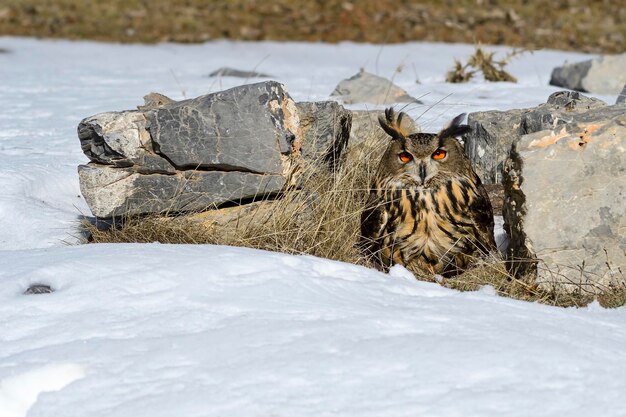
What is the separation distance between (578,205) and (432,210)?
70 cm

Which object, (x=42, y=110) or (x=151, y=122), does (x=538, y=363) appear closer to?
(x=151, y=122)

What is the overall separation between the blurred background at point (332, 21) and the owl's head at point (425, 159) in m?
8.02

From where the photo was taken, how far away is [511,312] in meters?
3.46

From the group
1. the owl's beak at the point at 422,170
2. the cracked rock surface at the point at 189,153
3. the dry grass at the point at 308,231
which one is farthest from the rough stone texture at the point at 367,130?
the cracked rock surface at the point at 189,153

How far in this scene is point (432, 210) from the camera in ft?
15.0

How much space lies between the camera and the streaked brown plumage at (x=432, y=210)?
4.52 meters

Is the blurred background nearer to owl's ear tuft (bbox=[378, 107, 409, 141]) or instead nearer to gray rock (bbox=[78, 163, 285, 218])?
owl's ear tuft (bbox=[378, 107, 409, 141])

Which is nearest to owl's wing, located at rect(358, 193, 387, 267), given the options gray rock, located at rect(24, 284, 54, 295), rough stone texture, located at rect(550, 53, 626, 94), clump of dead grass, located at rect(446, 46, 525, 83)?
gray rock, located at rect(24, 284, 54, 295)

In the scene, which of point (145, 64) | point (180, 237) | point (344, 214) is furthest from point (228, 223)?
point (145, 64)

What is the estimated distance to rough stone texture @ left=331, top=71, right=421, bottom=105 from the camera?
6.95m

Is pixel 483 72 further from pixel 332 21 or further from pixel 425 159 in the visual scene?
pixel 332 21

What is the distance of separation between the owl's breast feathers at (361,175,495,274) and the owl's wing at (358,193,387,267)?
2 centimetres

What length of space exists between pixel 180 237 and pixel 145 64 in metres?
6.35

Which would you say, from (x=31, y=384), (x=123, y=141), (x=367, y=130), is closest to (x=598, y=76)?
(x=367, y=130)
